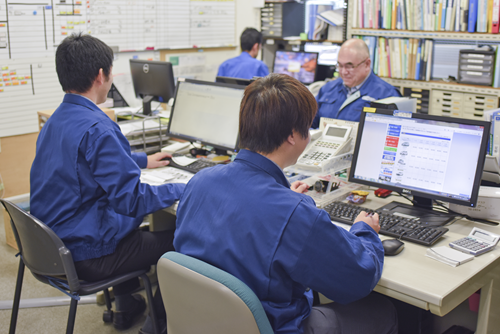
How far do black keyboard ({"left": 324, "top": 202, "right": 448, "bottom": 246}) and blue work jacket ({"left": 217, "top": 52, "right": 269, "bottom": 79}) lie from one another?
254cm

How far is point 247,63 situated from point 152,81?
1055 millimetres

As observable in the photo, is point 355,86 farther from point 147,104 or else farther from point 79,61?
point 79,61

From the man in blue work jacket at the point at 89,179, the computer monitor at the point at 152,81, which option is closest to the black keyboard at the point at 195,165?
the man in blue work jacket at the point at 89,179

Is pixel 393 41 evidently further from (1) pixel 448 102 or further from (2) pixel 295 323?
(2) pixel 295 323

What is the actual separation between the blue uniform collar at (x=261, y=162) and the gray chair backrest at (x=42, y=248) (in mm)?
848

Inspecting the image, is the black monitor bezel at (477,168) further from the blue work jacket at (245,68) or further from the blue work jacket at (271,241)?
the blue work jacket at (245,68)

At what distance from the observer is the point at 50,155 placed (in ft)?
5.96

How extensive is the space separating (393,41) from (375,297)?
3.05 metres

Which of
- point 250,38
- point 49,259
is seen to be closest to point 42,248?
point 49,259

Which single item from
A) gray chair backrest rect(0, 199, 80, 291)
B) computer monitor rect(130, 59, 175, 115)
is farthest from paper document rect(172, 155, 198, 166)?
computer monitor rect(130, 59, 175, 115)

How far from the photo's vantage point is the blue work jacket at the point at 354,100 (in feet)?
10.5

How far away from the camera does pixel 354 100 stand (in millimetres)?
3244

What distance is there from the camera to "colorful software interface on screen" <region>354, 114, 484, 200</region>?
1.77 metres

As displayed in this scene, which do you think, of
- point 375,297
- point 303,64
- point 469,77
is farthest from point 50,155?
point 303,64
